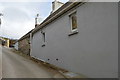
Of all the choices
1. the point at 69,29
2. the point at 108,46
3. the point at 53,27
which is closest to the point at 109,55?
the point at 108,46

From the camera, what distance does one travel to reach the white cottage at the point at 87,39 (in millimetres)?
6680

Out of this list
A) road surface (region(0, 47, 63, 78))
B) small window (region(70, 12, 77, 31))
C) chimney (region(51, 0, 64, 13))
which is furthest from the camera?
chimney (region(51, 0, 64, 13))

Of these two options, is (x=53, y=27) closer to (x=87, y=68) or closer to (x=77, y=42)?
(x=77, y=42)

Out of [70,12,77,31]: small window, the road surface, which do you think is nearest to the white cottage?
[70,12,77,31]: small window

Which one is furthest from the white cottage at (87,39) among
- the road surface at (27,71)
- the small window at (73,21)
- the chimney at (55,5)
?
the chimney at (55,5)

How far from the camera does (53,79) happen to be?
8.12 m

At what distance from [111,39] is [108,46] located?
1.07 ft

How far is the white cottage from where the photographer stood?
6680 millimetres

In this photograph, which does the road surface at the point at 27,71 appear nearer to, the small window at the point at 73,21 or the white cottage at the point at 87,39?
the white cottage at the point at 87,39

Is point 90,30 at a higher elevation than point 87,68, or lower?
higher

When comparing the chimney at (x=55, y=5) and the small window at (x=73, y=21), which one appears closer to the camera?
the small window at (x=73, y=21)

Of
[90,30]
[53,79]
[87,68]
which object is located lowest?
[53,79]

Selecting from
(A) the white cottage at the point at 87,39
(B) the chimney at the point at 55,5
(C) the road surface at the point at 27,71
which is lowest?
(C) the road surface at the point at 27,71

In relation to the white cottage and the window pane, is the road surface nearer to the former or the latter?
the white cottage
